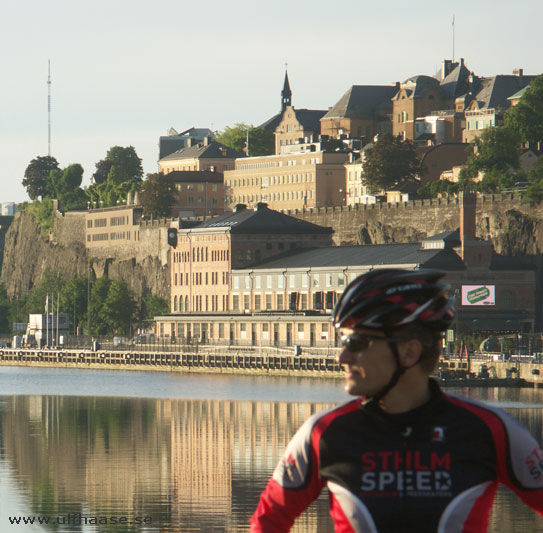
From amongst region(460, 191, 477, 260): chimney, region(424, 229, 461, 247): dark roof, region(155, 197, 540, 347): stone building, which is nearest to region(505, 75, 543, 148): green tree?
region(155, 197, 540, 347): stone building

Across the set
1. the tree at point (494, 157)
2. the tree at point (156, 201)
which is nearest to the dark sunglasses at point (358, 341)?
the tree at point (494, 157)

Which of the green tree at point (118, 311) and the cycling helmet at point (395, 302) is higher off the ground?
the cycling helmet at point (395, 302)

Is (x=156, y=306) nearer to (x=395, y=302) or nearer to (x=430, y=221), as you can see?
(x=430, y=221)

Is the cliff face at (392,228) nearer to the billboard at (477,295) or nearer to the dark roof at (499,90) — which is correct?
the billboard at (477,295)

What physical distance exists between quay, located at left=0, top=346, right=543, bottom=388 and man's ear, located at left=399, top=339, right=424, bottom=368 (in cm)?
9315

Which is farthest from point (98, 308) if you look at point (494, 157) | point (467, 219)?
point (467, 219)

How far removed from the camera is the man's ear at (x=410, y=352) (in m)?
6.67

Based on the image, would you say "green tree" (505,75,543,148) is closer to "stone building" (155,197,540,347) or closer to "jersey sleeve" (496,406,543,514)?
"stone building" (155,197,540,347)

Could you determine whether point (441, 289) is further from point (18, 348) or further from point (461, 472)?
point (18, 348)

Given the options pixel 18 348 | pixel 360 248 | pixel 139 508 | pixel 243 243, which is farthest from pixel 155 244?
pixel 139 508

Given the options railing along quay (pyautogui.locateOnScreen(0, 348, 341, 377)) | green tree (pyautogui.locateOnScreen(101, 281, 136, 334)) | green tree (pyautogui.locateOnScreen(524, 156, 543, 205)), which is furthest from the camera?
green tree (pyautogui.locateOnScreen(101, 281, 136, 334))

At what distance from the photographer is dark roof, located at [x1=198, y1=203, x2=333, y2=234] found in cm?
15362

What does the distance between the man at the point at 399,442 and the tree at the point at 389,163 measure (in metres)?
172

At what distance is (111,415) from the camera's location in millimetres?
86688
